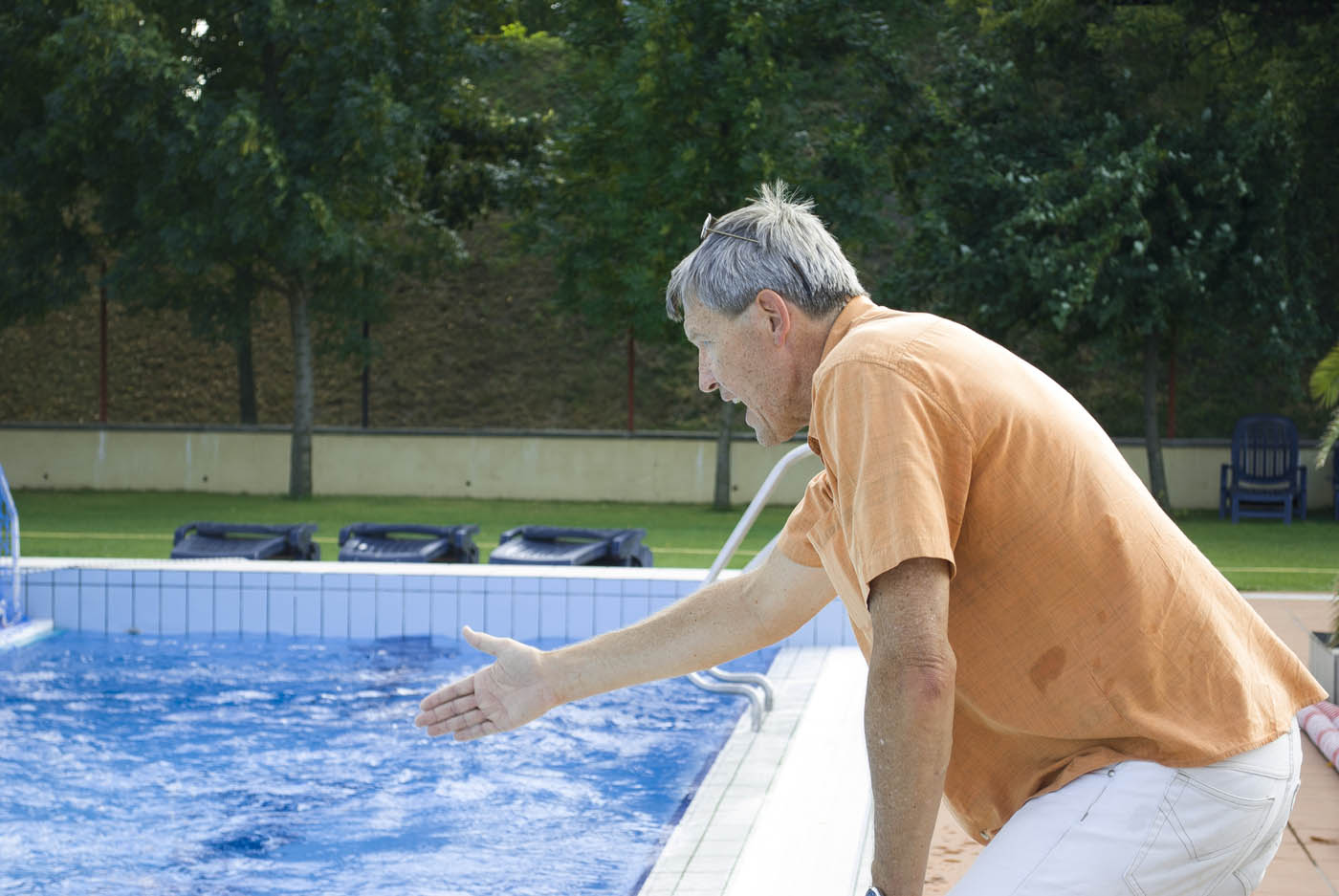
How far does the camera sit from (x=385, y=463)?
18656mm

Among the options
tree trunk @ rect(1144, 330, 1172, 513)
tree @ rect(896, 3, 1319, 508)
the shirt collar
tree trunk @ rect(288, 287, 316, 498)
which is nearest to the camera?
the shirt collar

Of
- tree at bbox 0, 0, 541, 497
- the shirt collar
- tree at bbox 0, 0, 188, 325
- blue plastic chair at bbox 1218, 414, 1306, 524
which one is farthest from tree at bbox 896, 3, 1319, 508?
the shirt collar

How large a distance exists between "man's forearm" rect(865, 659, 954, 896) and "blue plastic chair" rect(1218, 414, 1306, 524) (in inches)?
600

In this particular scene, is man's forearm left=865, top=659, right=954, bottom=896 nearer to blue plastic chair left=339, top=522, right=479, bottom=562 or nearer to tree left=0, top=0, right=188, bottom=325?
blue plastic chair left=339, top=522, right=479, bottom=562

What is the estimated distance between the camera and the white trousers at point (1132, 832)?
1513mm

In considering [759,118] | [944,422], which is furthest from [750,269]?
[759,118]

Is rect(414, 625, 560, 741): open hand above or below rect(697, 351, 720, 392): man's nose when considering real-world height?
below

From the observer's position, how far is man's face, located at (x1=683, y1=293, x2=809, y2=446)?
5.55ft

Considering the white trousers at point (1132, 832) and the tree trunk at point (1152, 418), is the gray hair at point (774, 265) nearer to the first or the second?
the white trousers at point (1132, 832)

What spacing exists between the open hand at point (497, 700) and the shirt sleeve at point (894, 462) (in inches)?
32.5

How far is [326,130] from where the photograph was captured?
58.4 feet

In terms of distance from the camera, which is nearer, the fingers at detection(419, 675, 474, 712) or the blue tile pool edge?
the fingers at detection(419, 675, 474, 712)

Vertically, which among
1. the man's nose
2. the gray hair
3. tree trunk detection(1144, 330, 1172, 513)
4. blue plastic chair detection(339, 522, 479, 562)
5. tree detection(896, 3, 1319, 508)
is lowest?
blue plastic chair detection(339, 522, 479, 562)

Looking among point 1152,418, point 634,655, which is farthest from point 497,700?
point 1152,418
